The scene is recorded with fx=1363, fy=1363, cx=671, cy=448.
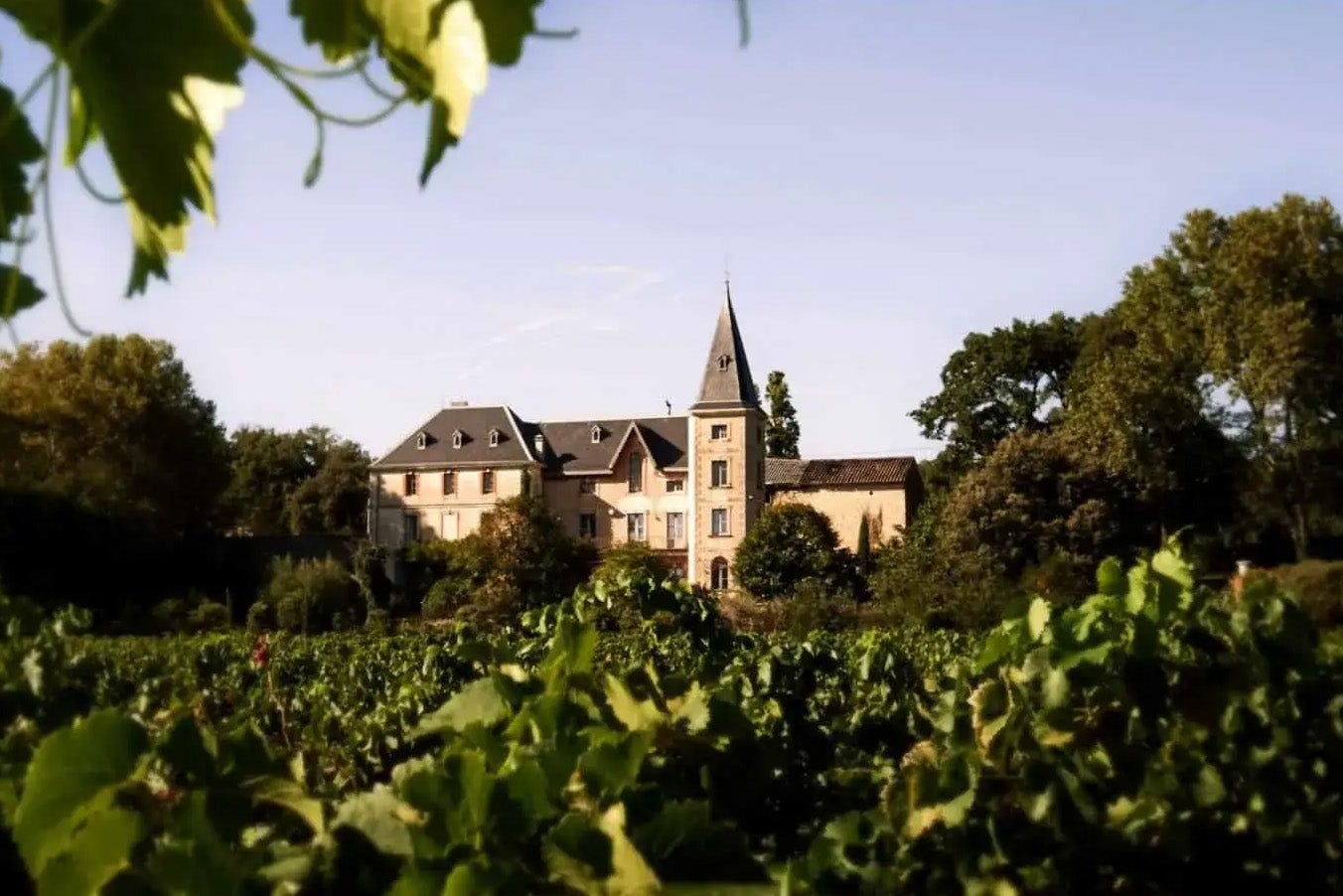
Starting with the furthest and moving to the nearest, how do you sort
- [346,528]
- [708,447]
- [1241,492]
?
[346,528] → [708,447] → [1241,492]

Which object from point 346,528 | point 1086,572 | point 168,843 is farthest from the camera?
point 346,528

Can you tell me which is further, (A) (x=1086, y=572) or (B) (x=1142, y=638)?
(A) (x=1086, y=572)

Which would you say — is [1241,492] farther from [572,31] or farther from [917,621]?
[572,31]

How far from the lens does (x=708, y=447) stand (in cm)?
4681

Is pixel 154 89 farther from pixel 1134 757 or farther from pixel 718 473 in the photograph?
pixel 718 473

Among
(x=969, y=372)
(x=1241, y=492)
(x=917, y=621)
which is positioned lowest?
(x=917, y=621)

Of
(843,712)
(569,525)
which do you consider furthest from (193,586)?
(843,712)

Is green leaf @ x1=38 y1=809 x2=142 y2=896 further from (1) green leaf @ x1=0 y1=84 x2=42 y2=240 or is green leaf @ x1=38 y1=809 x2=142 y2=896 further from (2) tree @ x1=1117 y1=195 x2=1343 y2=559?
(2) tree @ x1=1117 y1=195 x2=1343 y2=559

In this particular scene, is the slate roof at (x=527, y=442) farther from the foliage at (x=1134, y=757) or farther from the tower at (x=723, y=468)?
the foliage at (x=1134, y=757)

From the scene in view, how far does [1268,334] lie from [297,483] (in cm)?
4403

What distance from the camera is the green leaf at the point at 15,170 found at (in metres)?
0.99

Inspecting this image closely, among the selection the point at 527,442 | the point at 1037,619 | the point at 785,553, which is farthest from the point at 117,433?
the point at 1037,619

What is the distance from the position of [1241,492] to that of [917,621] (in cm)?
1469

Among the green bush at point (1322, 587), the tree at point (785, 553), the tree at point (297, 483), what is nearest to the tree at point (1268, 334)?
the green bush at point (1322, 587)
